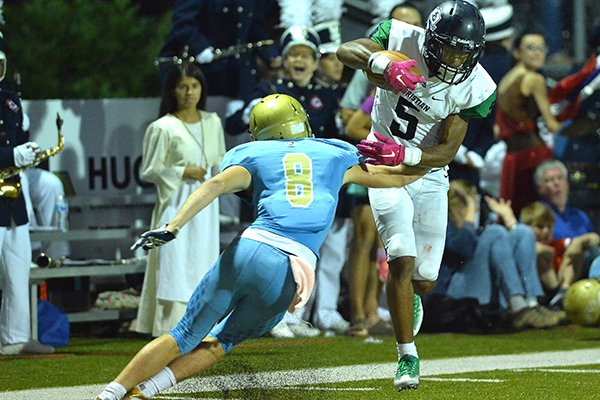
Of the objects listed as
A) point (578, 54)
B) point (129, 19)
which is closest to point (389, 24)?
point (578, 54)

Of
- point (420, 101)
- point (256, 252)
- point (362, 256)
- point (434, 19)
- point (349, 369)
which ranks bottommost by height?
point (349, 369)

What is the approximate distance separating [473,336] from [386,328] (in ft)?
2.17

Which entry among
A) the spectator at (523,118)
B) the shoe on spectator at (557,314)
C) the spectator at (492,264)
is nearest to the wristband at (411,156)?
the spectator at (492,264)

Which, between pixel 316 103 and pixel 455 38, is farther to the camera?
pixel 316 103

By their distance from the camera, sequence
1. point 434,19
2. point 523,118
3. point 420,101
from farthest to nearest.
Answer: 1. point 523,118
2. point 420,101
3. point 434,19

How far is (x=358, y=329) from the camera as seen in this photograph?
11.4 meters

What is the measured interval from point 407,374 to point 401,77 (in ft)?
5.05

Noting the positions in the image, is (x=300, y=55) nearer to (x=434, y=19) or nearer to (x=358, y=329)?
(x=358, y=329)

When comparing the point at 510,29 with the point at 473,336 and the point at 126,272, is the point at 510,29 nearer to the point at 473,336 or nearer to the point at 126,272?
the point at 473,336

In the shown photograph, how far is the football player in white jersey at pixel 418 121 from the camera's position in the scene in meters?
8.02

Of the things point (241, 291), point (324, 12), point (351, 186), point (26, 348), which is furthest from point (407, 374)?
point (324, 12)

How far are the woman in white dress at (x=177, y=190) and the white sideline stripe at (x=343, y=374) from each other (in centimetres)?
201

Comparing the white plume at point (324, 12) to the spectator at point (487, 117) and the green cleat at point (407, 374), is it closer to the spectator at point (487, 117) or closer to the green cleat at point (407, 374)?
the spectator at point (487, 117)

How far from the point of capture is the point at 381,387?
836 cm
